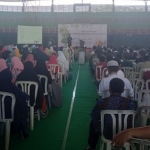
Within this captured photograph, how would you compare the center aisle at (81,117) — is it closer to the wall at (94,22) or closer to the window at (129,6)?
the wall at (94,22)

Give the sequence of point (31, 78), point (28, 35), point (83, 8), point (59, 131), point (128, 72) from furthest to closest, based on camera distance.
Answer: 1. point (83, 8)
2. point (28, 35)
3. point (128, 72)
4. point (31, 78)
5. point (59, 131)

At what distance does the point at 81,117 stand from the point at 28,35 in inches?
647

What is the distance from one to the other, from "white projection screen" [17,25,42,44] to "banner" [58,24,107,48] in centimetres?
144

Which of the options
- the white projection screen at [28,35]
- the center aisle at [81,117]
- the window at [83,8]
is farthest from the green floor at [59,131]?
the window at [83,8]

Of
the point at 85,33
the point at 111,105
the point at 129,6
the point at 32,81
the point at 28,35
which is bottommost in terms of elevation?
the point at 111,105

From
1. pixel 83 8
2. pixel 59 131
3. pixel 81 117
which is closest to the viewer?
pixel 59 131

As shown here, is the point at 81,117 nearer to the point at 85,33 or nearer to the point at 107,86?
the point at 107,86

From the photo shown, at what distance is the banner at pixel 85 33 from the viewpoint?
840 inches

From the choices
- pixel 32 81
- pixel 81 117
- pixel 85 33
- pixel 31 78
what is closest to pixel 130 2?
pixel 85 33

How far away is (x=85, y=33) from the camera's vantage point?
21.5 meters

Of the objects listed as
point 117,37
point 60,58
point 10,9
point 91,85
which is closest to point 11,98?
point 91,85

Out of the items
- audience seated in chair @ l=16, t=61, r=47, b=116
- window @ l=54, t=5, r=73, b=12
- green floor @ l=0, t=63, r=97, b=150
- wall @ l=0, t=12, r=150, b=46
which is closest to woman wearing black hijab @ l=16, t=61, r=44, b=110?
audience seated in chair @ l=16, t=61, r=47, b=116

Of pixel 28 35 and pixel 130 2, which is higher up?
pixel 130 2

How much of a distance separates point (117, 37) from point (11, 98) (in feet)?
67.8
